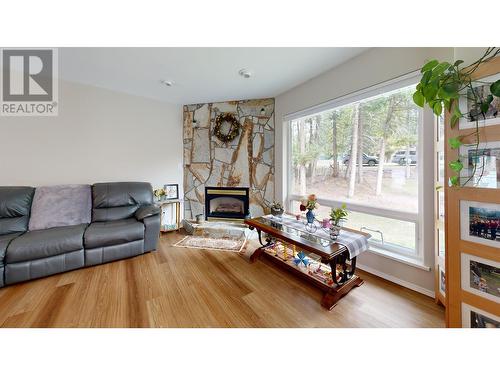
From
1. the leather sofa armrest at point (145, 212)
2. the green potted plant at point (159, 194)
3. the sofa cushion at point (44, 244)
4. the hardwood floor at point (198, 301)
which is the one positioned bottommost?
the hardwood floor at point (198, 301)

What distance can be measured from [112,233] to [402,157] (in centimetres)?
337

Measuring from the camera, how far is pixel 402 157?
5.94 ft


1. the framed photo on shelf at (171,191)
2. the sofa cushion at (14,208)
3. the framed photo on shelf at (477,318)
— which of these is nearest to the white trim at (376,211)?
the framed photo on shelf at (477,318)

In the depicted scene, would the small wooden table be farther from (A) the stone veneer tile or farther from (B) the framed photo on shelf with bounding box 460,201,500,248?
(A) the stone veneer tile

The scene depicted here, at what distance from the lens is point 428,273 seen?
160cm

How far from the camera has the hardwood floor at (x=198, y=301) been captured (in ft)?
4.42

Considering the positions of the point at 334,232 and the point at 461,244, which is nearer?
the point at 461,244

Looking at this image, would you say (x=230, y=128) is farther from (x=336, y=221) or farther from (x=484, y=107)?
(x=484, y=107)

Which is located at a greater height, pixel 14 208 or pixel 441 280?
pixel 14 208

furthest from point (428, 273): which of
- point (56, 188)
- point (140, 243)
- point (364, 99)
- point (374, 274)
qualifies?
point (56, 188)

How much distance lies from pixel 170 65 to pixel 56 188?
2.31 meters

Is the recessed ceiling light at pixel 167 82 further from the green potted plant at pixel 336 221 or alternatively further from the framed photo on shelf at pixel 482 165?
the framed photo on shelf at pixel 482 165

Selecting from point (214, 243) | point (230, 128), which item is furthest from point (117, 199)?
point (230, 128)
